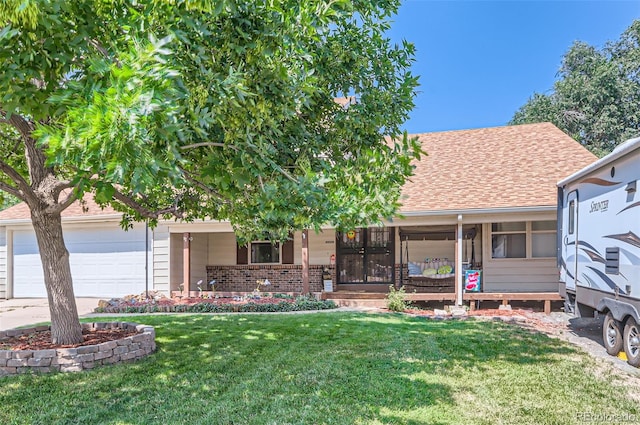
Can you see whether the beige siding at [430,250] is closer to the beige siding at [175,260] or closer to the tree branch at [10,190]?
the beige siding at [175,260]

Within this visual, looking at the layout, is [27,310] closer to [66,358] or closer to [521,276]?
[66,358]

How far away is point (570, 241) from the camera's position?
26.6ft

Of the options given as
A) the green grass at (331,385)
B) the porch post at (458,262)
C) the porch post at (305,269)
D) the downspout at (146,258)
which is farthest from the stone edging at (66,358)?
the downspout at (146,258)

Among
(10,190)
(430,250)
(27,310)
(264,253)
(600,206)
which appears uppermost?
(10,190)

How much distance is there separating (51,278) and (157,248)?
7852 mm

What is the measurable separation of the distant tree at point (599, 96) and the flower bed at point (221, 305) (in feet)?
55.0

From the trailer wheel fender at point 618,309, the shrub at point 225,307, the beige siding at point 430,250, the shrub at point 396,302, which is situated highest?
the beige siding at point 430,250

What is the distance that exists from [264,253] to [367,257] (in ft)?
11.3

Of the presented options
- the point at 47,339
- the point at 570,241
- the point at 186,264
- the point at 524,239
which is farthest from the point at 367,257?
the point at 47,339

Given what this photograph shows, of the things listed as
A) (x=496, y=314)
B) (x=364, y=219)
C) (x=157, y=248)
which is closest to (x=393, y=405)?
(x=364, y=219)

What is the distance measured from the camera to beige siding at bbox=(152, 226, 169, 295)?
524 inches

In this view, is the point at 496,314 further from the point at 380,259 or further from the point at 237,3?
A: the point at 237,3

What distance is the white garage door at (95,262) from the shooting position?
542 inches

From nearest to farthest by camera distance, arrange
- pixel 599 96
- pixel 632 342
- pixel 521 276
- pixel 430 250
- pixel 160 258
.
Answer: pixel 632 342
pixel 521 276
pixel 430 250
pixel 160 258
pixel 599 96
